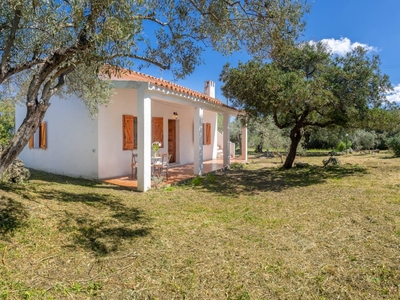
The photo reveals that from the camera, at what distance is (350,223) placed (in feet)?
20.0

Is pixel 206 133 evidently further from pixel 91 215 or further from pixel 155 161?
pixel 91 215

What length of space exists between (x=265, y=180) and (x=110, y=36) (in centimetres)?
903

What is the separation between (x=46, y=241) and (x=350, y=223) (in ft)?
19.2

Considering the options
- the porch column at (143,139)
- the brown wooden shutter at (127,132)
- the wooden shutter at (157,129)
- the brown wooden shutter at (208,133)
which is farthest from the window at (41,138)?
the brown wooden shutter at (208,133)

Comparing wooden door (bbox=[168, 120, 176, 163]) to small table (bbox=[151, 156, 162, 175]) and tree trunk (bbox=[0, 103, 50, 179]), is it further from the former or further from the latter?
tree trunk (bbox=[0, 103, 50, 179])

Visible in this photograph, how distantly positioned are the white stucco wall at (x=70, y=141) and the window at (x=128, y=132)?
1.21m

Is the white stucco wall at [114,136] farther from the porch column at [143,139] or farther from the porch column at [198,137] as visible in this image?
the porch column at [198,137]

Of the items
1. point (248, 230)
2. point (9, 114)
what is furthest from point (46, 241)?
point (9, 114)

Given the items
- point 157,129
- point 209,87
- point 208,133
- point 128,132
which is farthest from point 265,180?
point 209,87

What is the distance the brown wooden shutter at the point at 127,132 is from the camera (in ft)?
37.7

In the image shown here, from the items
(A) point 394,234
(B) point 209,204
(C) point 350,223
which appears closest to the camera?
(A) point 394,234

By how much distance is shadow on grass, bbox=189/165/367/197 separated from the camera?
10.0 metres

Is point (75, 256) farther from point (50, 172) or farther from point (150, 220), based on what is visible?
point (50, 172)

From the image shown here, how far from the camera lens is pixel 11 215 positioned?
18.2 feet
